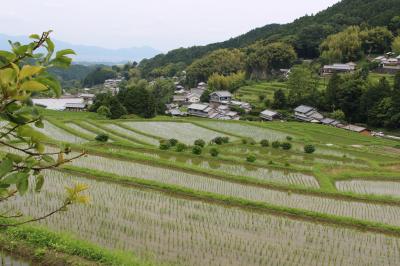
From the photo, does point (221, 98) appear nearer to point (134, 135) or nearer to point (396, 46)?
point (396, 46)

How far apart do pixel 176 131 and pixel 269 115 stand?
12956mm

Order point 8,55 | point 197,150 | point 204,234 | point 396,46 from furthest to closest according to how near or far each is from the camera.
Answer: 1. point 396,46
2. point 197,150
3. point 204,234
4. point 8,55

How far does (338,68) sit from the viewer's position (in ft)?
148

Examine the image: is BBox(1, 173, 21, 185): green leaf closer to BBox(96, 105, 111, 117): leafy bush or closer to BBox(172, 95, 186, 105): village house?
BBox(96, 105, 111, 117): leafy bush

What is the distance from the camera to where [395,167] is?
1833cm

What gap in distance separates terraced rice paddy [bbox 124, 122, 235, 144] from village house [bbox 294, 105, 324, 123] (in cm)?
1176

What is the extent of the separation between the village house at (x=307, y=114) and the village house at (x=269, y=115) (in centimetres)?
181

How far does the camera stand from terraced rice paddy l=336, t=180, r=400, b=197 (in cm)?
1439

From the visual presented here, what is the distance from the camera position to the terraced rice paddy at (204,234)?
26.0ft

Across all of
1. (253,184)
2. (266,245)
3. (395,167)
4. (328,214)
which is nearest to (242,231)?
(266,245)

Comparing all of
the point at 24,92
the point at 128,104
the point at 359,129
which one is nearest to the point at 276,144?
the point at 359,129

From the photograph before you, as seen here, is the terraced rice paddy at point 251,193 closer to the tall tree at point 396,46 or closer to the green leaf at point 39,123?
the green leaf at point 39,123

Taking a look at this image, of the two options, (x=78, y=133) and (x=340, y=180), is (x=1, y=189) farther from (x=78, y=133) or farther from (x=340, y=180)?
(x=78, y=133)

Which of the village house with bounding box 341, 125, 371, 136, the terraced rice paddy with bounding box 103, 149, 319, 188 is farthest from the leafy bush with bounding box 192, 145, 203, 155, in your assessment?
the village house with bounding box 341, 125, 371, 136
